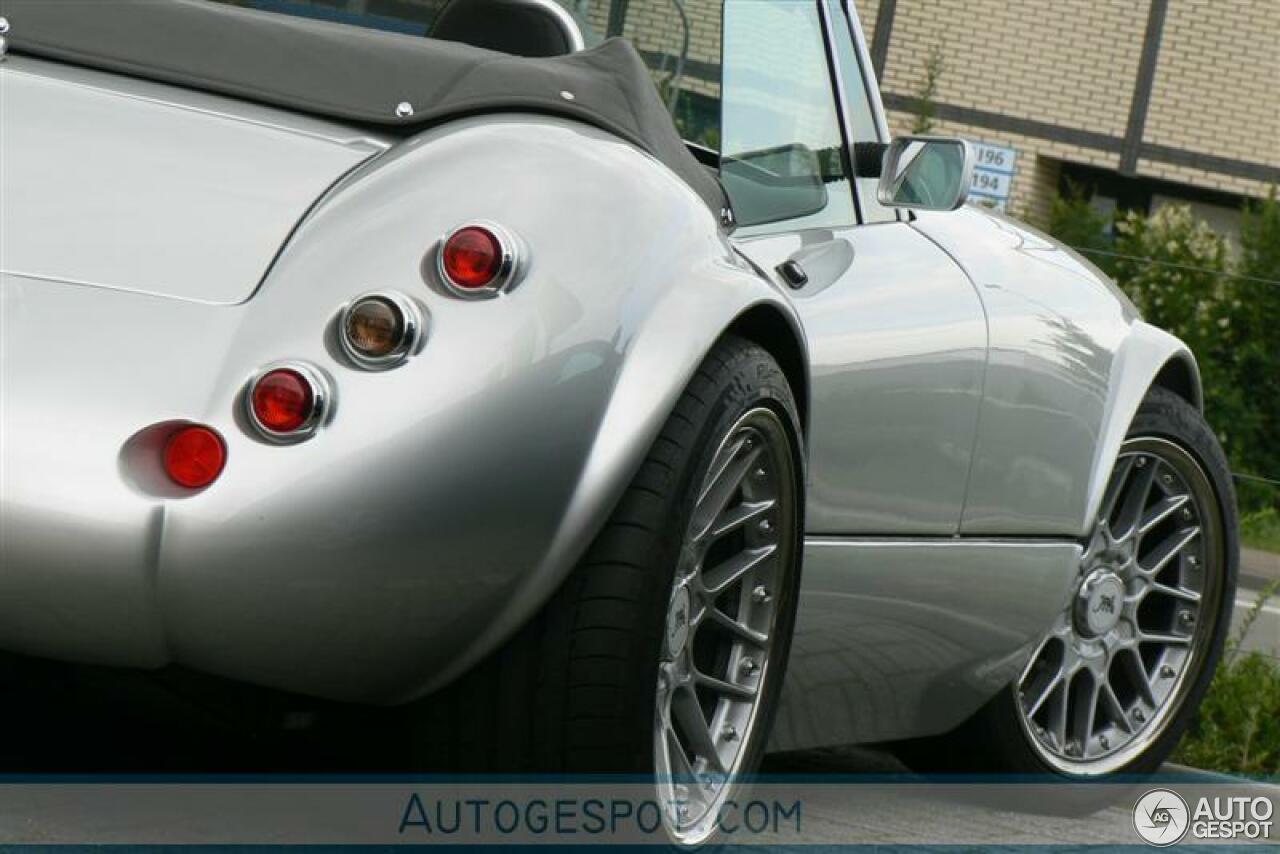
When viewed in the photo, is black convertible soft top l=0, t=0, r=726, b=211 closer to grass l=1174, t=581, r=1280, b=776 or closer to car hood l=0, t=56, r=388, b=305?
car hood l=0, t=56, r=388, b=305

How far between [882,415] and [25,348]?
160cm

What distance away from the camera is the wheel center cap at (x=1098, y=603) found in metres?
4.89

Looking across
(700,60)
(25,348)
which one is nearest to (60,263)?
(25,348)

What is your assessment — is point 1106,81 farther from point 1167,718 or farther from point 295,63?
point 295,63

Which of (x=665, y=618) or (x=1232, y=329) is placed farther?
(x=1232, y=329)

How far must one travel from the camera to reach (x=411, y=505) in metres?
2.74

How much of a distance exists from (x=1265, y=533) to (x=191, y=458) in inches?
285

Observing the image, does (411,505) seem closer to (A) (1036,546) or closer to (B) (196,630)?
(B) (196,630)

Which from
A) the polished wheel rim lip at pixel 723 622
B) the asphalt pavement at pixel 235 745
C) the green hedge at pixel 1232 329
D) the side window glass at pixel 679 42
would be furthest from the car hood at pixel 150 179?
the green hedge at pixel 1232 329

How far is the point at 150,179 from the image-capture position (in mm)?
2939

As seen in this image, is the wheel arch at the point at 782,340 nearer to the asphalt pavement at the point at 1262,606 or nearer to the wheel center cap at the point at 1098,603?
the wheel center cap at the point at 1098,603

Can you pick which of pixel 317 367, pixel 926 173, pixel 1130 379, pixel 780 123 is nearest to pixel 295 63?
pixel 317 367

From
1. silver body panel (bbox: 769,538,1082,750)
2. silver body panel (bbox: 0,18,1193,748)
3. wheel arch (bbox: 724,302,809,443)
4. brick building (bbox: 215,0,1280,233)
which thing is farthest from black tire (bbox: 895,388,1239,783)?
brick building (bbox: 215,0,1280,233)

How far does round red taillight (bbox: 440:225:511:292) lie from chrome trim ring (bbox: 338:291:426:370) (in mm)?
73
